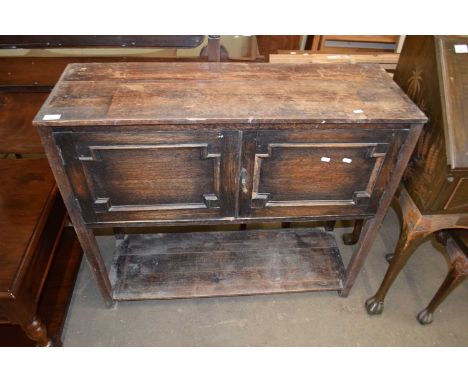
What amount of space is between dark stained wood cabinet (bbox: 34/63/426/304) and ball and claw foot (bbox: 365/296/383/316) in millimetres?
443

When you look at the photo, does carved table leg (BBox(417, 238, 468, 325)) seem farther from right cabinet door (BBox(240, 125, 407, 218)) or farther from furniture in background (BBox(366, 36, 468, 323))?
right cabinet door (BBox(240, 125, 407, 218))

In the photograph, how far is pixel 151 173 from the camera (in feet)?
3.95

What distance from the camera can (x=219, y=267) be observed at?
184 centimetres

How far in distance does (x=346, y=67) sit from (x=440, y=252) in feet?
4.55

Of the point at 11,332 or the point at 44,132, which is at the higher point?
the point at 44,132

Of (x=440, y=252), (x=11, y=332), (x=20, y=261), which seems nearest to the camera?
(x=20, y=261)

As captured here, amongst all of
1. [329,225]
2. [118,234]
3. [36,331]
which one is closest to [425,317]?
[329,225]

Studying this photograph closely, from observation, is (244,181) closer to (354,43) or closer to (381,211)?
(381,211)

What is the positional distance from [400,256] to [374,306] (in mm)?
375

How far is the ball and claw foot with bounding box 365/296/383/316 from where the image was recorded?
1.77m

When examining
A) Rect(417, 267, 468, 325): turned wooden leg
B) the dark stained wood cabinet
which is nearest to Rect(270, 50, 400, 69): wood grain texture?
the dark stained wood cabinet

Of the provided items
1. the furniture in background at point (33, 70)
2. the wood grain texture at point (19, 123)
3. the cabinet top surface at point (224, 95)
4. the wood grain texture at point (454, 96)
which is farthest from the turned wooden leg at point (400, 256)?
the wood grain texture at point (19, 123)

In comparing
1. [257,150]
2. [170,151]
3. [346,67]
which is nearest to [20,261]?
[170,151]

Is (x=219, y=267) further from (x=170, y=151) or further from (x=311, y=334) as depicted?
(x=170, y=151)
